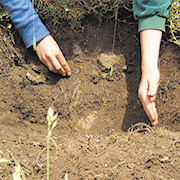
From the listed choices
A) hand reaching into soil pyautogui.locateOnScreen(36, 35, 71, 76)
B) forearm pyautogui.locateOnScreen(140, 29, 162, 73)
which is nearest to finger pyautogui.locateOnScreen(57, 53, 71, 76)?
hand reaching into soil pyautogui.locateOnScreen(36, 35, 71, 76)

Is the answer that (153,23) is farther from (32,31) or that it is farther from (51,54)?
(32,31)

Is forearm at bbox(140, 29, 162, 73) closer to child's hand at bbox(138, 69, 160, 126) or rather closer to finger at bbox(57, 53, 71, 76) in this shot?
child's hand at bbox(138, 69, 160, 126)

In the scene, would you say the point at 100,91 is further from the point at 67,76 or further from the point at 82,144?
the point at 82,144

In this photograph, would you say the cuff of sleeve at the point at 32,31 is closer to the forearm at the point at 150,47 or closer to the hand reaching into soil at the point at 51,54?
the hand reaching into soil at the point at 51,54

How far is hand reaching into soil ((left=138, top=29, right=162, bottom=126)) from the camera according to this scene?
142cm

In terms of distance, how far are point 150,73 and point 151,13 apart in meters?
0.52

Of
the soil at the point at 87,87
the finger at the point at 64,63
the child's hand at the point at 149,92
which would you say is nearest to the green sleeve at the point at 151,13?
the soil at the point at 87,87

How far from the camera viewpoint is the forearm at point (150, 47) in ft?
5.12

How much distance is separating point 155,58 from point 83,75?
707mm

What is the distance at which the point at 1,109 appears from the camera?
172 centimetres

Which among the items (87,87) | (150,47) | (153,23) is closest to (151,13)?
(153,23)

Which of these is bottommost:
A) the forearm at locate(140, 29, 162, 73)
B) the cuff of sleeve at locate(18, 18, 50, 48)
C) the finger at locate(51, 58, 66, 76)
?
the forearm at locate(140, 29, 162, 73)

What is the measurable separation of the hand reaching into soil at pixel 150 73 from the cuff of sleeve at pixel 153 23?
0.11 ft

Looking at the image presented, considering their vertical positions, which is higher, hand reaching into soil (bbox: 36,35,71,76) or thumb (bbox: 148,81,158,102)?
hand reaching into soil (bbox: 36,35,71,76)
